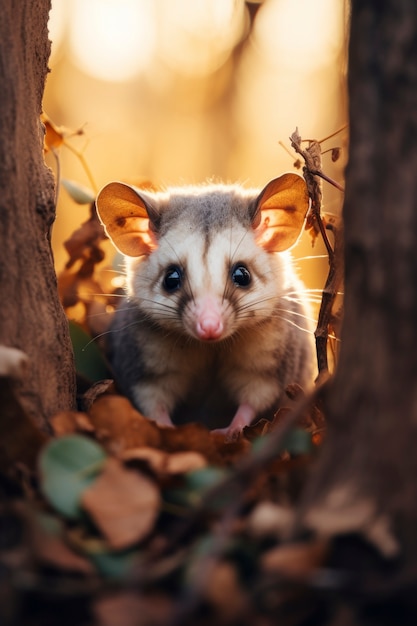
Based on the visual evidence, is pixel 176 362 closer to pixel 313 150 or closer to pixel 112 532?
pixel 313 150

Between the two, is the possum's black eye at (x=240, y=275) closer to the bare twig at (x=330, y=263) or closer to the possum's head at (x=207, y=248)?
the possum's head at (x=207, y=248)

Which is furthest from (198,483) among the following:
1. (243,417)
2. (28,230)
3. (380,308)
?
(243,417)

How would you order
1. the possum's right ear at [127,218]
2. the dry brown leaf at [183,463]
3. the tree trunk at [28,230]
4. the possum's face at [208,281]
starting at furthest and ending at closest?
the possum's right ear at [127,218], the possum's face at [208,281], the tree trunk at [28,230], the dry brown leaf at [183,463]

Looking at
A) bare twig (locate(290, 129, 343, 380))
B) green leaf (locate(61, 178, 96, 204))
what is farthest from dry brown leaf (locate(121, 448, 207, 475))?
green leaf (locate(61, 178, 96, 204))

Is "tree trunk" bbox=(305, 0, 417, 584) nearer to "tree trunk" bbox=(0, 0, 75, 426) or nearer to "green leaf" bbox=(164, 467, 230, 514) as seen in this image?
"green leaf" bbox=(164, 467, 230, 514)

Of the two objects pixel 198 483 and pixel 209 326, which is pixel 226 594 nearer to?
pixel 198 483

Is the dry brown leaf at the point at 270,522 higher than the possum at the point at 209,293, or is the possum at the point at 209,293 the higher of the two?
the possum at the point at 209,293

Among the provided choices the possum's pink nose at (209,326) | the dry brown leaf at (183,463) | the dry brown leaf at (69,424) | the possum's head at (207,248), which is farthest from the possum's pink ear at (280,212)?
the dry brown leaf at (183,463)
